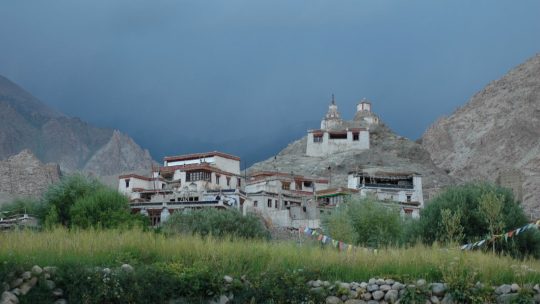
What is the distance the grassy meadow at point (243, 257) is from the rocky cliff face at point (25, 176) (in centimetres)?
5211

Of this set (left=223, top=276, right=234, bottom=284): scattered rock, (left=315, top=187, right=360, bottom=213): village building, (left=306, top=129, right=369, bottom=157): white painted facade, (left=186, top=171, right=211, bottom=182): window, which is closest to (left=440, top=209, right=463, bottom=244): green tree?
(left=223, top=276, right=234, bottom=284): scattered rock

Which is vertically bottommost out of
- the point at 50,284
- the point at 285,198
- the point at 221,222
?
the point at 50,284

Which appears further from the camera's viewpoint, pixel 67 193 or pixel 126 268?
pixel 67 193

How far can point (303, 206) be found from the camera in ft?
169

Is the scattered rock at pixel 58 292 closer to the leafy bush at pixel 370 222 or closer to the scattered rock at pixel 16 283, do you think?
the scattered rock at pixel 16 283

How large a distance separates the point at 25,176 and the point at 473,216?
51.7m

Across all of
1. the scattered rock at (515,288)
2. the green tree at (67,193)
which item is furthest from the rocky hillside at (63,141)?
the scattered rock at (515,288)

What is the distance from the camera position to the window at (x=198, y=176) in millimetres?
54834

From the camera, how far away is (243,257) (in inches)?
658

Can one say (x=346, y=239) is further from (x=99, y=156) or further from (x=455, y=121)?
(x=99, y=156)

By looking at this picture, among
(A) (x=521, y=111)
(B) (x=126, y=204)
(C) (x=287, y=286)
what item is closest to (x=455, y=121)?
(A) (x=521, y=111)

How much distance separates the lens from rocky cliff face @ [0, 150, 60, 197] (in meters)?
68.1

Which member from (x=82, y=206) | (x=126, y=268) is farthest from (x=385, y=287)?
(x=82, y=206)

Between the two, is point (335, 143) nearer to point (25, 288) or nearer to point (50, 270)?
point (50, 270)
